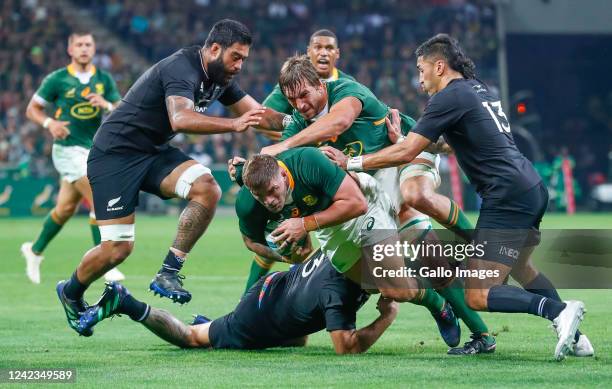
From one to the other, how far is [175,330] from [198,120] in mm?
1518

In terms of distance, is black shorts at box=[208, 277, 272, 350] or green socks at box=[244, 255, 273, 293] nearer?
black shorts at box=[208, 277, 272, 350]

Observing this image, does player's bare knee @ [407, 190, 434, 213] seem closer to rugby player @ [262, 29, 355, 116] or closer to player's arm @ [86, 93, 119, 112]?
rugby player @ [262, 29, 355, 116]

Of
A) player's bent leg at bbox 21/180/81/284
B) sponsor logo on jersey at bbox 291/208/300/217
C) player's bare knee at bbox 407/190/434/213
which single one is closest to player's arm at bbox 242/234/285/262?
sponsor logo on jersey at bbox 291/208/300/217

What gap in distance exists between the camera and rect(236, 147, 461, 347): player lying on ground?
24.9 ft

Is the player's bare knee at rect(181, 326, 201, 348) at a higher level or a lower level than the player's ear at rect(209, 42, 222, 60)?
lower

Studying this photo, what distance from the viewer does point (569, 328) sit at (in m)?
7.17

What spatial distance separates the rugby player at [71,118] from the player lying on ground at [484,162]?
6.65 metres

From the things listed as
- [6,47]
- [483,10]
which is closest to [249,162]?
[6,47]

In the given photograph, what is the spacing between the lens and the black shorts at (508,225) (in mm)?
7863

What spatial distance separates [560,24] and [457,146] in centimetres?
2526

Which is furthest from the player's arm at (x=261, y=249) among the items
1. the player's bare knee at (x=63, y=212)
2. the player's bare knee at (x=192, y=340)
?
the player's bare knee at (x=63, y=212)

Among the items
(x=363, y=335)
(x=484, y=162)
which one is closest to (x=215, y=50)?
(x=484, y=162)

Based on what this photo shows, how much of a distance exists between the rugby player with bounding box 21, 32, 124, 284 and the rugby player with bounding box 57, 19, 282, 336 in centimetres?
479

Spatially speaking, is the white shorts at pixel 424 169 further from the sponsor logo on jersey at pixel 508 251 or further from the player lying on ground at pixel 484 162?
the sponsor logo on jersey at pixel 508 251
